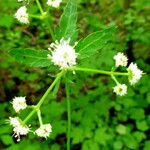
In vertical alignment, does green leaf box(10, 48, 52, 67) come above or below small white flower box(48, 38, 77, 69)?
above

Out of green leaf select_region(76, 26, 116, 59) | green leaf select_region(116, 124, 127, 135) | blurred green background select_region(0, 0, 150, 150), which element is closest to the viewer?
green leaf select_region(76, 26, 116, 59)

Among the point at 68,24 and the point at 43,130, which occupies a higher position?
the point at 68,24

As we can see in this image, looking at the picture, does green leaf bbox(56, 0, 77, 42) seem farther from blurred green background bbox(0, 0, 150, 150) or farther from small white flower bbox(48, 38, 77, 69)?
blurred green background bbox(0, 0, 150, 150)

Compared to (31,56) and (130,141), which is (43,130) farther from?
(130,141)

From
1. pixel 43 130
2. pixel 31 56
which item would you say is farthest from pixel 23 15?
pixel 43 130

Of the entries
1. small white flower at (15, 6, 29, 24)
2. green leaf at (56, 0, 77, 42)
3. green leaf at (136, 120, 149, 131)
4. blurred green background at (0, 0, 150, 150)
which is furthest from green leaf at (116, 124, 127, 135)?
small white flower at (15, 6, 29, 24)

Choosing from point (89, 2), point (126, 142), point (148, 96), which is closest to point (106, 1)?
point (89, 2)
